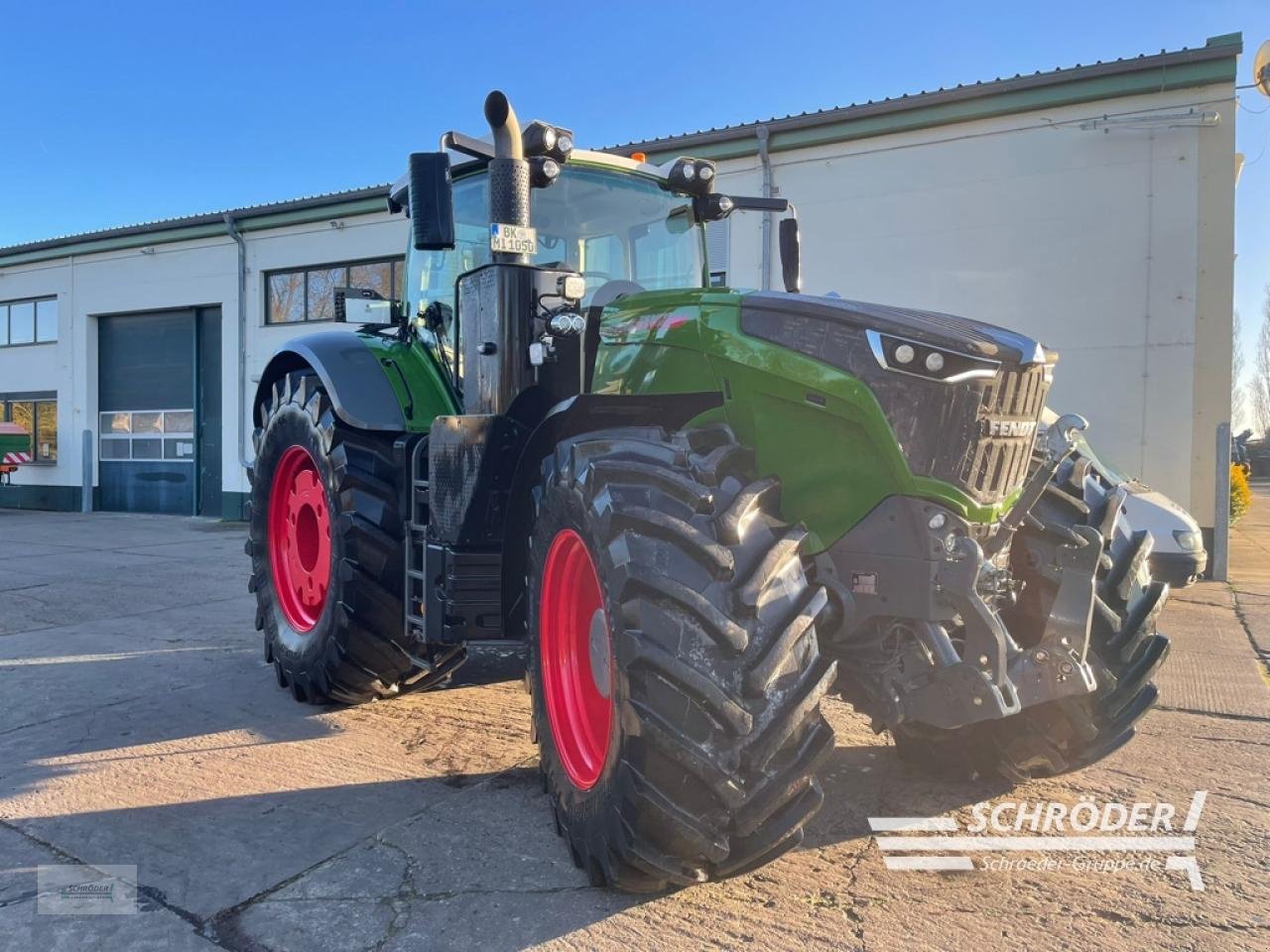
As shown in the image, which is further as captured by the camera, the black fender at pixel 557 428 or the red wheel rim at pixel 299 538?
the red wheel rim at pixel 299 538

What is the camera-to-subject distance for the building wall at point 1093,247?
9508 millimetres

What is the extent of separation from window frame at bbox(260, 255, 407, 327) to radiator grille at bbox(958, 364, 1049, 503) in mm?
13101

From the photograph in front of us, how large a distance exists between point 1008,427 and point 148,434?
Result: 62.7ft

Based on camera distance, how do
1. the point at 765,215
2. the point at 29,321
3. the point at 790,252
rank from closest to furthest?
the point at 790,252, the point at 765,215, the point at 29,321

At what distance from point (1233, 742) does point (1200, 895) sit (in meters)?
1.84

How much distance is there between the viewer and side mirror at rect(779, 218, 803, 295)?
14.6 feet

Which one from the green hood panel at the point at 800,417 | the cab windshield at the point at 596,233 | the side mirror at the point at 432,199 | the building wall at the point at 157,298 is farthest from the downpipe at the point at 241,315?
the green hood panel at the point at 800,417

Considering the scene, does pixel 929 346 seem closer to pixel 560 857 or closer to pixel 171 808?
pixel 560 857

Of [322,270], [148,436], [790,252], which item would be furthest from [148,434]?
[790,252]

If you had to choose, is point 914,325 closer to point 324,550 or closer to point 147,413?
point 324,550

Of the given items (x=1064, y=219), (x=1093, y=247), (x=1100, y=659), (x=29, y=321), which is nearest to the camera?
(x=1100, y=659)

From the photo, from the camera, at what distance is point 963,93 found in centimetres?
1031

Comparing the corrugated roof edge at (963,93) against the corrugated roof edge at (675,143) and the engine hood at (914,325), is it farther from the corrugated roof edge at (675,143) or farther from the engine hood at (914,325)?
the engine hood at (914,325)

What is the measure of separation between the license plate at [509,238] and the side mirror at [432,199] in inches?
6.4
